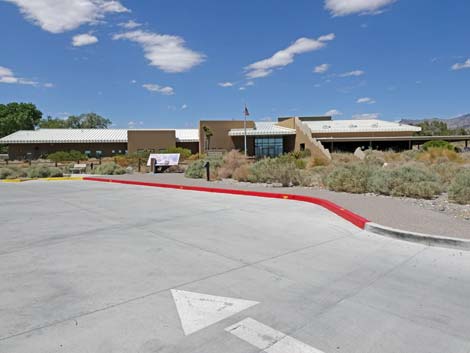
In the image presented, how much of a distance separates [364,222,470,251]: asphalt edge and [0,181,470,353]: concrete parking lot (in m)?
0.20

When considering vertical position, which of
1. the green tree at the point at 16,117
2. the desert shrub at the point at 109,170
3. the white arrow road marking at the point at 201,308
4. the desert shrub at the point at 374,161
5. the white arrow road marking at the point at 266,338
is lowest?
the white arrow road marking at the point at 266,338

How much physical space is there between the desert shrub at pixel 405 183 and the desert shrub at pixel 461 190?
74cm

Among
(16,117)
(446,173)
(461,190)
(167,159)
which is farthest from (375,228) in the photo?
(16,117)

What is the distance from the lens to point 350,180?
42.9 feet

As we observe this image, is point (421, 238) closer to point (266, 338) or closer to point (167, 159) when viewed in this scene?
point (266, 338)

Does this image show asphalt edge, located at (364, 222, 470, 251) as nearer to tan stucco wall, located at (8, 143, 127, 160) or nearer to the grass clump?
the grass clump

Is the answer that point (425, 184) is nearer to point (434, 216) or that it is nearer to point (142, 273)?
point (434, 216)

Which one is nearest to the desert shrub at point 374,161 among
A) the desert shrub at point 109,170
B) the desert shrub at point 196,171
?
the desert shrub at point 196,171

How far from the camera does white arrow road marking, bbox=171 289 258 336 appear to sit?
352 cm

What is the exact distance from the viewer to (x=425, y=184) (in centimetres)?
1132

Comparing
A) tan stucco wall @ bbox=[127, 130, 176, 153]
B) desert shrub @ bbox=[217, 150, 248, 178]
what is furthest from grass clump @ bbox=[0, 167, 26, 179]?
tan stucco wall @ bbox=[127, 130, 176, 153]

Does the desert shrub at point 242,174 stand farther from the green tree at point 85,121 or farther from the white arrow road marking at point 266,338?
the green tree at point 85,121

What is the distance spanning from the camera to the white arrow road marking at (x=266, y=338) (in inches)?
121

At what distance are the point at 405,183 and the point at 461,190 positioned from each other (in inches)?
72.3
